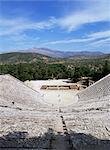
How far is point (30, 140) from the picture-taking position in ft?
39.9

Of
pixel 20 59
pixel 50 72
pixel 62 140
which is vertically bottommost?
pixel 62 140

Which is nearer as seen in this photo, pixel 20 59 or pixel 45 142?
pixel 45 142

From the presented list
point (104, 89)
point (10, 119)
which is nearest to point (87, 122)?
point (10, 119)

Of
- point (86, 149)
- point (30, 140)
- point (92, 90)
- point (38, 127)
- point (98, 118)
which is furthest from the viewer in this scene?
point (92, 90)

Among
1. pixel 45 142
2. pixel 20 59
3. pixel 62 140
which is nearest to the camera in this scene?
pixel 45 142

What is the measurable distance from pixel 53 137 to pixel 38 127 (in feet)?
6.70

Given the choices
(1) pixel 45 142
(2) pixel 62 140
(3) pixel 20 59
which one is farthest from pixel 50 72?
(3) pixel 20 59

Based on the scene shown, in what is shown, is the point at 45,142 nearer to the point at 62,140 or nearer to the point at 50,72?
the point at 62,140

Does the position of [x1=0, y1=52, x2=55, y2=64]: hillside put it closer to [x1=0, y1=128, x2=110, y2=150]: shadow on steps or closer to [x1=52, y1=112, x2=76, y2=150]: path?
[x1=52, y1=112, x2=76, y2=150]: path

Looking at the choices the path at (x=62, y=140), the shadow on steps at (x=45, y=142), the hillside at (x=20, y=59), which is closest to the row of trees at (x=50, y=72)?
the path at (x=62, y=140)

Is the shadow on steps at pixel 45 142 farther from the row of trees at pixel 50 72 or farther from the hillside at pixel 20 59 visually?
the hillside at pixel 20 59

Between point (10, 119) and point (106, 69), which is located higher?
point (106, 69)

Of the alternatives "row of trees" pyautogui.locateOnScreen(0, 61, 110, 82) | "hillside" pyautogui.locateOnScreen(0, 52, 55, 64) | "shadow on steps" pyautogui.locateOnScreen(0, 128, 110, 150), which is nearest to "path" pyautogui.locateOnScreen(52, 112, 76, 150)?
"shadow on steps" pyautogui.locateOnScreen(0, 128, 110, 150)

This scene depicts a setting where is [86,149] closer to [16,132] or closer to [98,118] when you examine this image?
[16,132]
